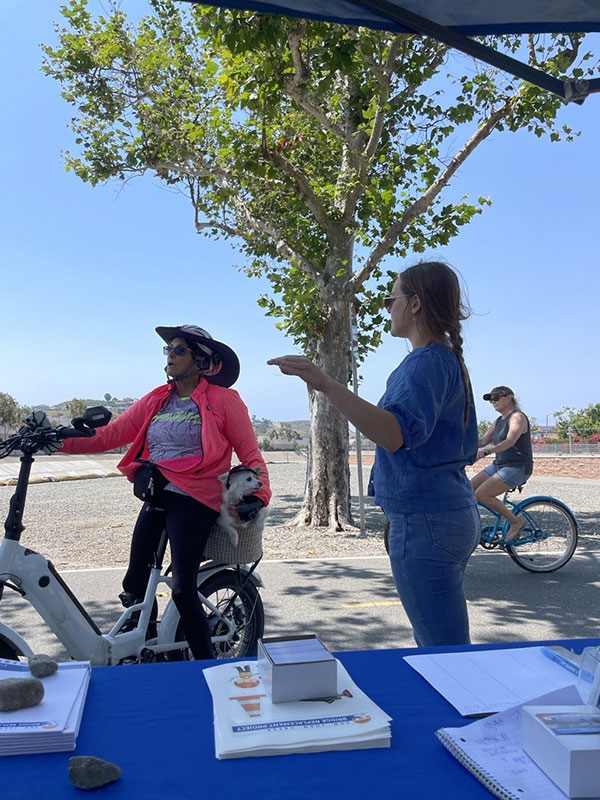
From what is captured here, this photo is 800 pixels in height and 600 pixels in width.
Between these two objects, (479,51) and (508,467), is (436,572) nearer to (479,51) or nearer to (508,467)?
(479,51)

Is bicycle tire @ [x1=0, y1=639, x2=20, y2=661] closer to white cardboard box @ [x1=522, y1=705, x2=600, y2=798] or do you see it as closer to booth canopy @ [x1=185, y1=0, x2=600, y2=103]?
white cardboard box @ [x1=522, y1=705, x2=600, y2=798]

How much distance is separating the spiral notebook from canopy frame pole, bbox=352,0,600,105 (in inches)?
69.4

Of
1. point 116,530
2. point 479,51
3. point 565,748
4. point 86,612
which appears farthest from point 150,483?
point 116,530

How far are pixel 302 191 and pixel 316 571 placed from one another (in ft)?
18.5

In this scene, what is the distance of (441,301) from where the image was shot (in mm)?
2492

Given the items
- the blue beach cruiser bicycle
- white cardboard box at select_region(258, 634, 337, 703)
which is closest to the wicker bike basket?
white cardboard box at select_region(258, 634, 337, 703)

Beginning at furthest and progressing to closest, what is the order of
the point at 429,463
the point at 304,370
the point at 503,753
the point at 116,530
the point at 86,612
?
1. the point at 116,530
2. the point at 86,612
3. the point at 429,463
4. the point at 304,370
5. the point at 503,753

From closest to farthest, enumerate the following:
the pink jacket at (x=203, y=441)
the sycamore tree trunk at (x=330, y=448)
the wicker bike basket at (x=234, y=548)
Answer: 1. the pink jacket at (x=203, y=441)
2. the wicker bike basket at (x=234, y=548)
3. the sycamore tree trunk at (x=330, y=448)

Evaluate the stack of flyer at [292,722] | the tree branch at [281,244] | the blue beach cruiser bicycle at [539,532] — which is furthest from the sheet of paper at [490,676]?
the tree branch at [281,244]

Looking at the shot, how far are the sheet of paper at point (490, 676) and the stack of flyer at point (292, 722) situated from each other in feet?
0.73

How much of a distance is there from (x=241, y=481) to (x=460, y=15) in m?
2.46

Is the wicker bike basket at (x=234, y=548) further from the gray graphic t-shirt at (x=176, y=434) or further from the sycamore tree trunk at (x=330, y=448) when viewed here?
the sycamore tree trunk at (x=330, y=448)

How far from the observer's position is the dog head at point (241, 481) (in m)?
3.81

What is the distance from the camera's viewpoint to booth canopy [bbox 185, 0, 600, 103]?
2025 millimetres
